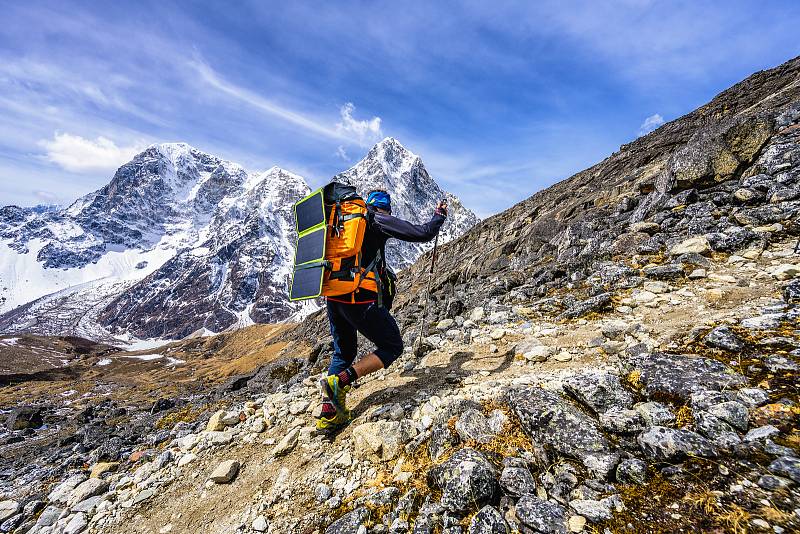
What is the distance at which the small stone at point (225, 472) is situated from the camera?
497 cm

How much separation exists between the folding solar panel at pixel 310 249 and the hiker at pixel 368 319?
507 millimetres

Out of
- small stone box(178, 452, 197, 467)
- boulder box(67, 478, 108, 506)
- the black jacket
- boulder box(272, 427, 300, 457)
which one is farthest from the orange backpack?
boulder box(67, 478, 108, 506)

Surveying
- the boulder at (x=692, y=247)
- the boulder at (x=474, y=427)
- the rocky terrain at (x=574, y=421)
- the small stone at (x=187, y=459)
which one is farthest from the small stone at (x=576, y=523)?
the boulder at (x=692, y=247)

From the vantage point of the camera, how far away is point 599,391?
152 inches

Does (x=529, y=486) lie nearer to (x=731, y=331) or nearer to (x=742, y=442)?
(x=742, y=442)

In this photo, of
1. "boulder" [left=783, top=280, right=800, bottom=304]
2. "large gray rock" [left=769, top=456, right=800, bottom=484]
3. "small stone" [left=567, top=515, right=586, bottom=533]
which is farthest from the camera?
"boulder" [left=783, top=280, right=800, bottom=304]

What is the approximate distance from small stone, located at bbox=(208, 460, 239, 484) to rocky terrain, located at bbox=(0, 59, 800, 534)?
3 centimetres

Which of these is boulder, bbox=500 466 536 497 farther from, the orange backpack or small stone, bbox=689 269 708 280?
small stone, bbox=689 269 708 280

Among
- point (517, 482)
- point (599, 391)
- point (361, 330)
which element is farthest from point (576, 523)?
point (361, 330)

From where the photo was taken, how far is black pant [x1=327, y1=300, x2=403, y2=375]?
562 cm

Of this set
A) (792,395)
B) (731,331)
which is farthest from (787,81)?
(792,395)

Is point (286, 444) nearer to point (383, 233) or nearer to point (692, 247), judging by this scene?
point (383, 233)

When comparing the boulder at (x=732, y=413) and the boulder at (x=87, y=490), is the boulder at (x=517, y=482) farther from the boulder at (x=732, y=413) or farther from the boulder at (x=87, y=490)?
the boulder at (x=87, y=490)

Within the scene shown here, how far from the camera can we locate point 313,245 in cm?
541
